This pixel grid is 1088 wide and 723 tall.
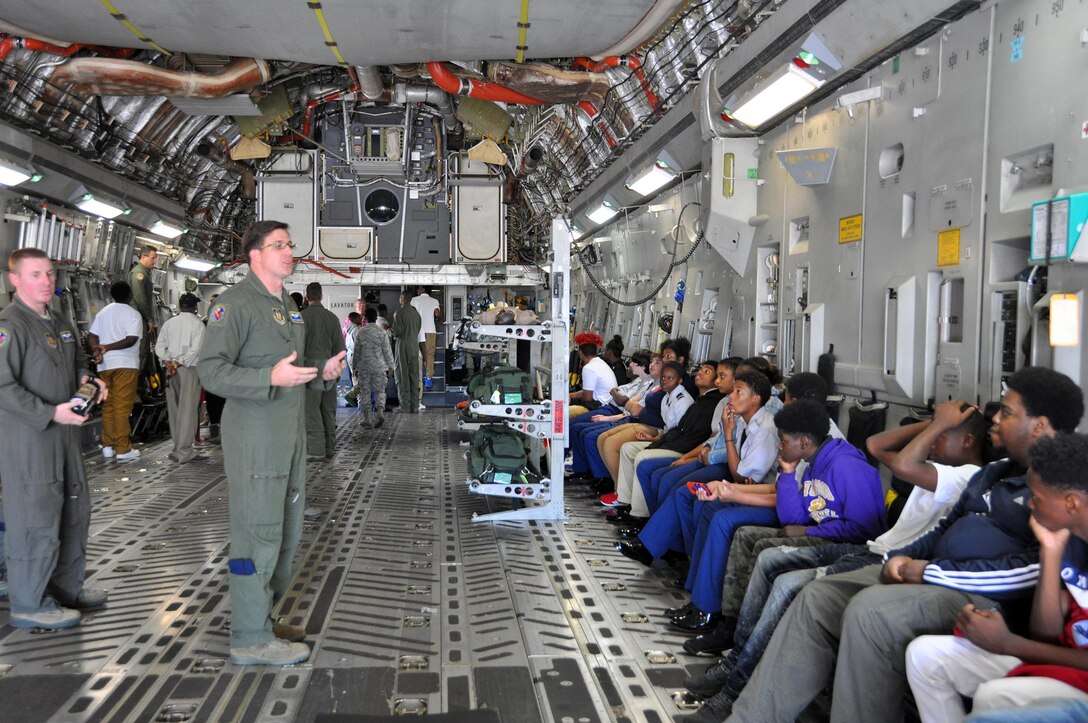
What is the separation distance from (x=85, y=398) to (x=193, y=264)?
36.9 ft

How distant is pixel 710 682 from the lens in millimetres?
3660

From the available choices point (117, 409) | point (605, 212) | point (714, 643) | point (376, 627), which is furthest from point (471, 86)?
point (714, 643)

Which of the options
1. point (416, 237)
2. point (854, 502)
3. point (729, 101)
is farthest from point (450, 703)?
point (416, 237)

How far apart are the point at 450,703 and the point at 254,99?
8.81 m

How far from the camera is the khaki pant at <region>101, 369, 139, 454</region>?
29.9 ft

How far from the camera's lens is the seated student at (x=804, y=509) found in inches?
152

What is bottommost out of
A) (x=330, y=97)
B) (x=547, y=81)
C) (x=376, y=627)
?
(x=376, y=627)

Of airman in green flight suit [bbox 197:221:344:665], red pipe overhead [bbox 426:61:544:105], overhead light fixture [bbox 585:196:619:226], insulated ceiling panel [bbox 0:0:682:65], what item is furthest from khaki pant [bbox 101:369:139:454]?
overhead light fixture [bbox 585:196:619:226]

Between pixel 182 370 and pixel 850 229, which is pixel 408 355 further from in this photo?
pixel 850 229

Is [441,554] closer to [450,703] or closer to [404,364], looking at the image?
[450,703]

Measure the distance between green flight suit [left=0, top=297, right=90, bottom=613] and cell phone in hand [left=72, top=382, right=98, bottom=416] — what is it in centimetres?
10

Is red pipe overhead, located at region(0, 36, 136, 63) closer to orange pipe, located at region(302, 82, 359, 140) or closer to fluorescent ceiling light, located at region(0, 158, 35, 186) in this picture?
fluorescent ceiling light, located at region(0, 158, 35, 186)

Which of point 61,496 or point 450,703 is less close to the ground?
point 61,496

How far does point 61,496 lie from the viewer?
4.41 meters
